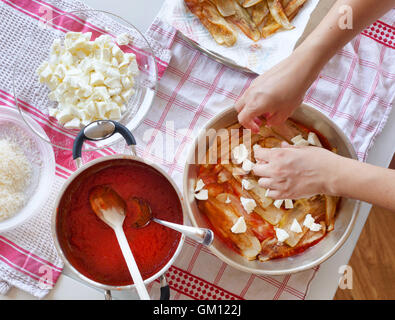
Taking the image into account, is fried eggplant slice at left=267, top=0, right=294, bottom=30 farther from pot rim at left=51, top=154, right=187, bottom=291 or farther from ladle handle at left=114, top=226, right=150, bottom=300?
ladle handle at left=114, top=226, right=150, bottom=300

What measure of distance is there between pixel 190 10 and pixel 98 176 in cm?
46

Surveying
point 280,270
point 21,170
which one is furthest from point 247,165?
point 21,170

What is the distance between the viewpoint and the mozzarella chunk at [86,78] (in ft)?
3.13

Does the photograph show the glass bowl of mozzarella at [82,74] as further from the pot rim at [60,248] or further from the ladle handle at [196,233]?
the ladle handle at [196,233]

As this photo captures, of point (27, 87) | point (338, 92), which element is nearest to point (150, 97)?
point (27, 87)

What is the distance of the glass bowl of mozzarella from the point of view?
96 cm

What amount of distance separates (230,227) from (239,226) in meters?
0.03

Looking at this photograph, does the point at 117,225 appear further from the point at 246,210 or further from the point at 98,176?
the point at 246,210

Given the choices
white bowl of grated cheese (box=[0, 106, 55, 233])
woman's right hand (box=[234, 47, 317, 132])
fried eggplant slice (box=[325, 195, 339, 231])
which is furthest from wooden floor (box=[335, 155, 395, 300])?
white bowl of grated cheese (box=[0, 106, 55, 233])

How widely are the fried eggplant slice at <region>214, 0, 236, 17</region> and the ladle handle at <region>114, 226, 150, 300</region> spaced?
58 cm

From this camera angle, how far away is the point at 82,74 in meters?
0.96

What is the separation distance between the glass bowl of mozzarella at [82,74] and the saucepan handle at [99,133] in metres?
0.08

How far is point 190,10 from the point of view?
3.33ft

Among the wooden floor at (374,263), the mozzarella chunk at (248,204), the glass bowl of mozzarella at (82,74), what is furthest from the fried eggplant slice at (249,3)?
the wooden floor at (374,263)
